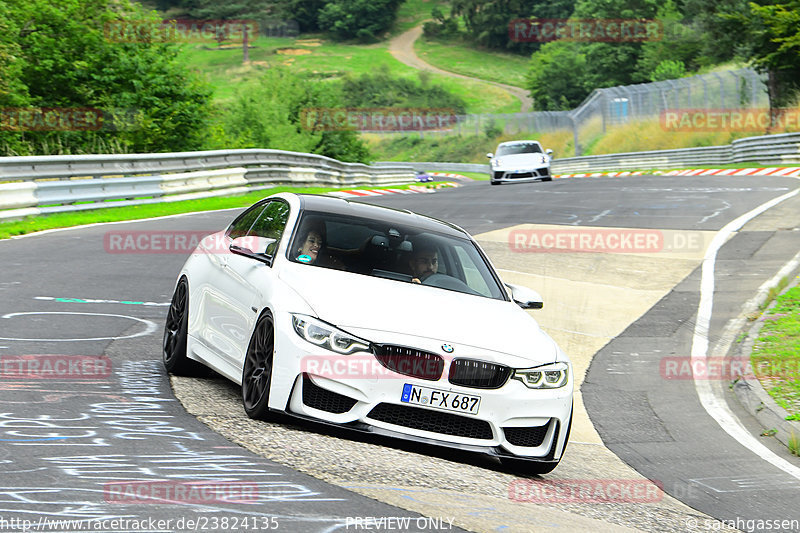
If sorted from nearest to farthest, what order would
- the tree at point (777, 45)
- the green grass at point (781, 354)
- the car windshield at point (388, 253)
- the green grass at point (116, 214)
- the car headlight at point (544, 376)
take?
the car headlight at point (544, 376), the car windshield at point (388, 253), the green grass at point (781, 354), the green grass at point (116, 214), the tree at point (777, 45)

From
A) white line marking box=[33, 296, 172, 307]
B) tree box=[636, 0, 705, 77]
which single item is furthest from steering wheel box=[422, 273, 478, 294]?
tree box=[636, 0, 705, 77]

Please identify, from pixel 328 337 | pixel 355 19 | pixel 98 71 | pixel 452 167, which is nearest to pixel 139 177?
pixel 98 71

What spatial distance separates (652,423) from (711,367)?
87.9 inches

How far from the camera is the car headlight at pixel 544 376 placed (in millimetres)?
6562

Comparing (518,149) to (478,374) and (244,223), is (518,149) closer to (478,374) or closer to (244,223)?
(244,223)

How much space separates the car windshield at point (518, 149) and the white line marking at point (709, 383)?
723 inches

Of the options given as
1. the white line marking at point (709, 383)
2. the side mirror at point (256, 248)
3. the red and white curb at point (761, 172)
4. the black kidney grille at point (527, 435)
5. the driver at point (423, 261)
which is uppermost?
the side mirror at point (256, 248)

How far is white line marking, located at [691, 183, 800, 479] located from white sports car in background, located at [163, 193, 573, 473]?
220 cm

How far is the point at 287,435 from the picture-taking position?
6207mm

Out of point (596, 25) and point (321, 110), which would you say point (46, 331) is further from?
point (596, 25)

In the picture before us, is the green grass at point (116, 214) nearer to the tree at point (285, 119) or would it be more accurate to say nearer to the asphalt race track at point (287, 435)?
the asphalt race track at point (287, 435)

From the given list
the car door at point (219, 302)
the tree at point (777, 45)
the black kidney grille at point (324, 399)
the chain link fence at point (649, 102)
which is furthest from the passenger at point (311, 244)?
the chain link fence at point (649, 102)

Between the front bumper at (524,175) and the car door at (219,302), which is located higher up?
the car door at (219,302)

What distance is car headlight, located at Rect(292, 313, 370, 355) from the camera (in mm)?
6234
